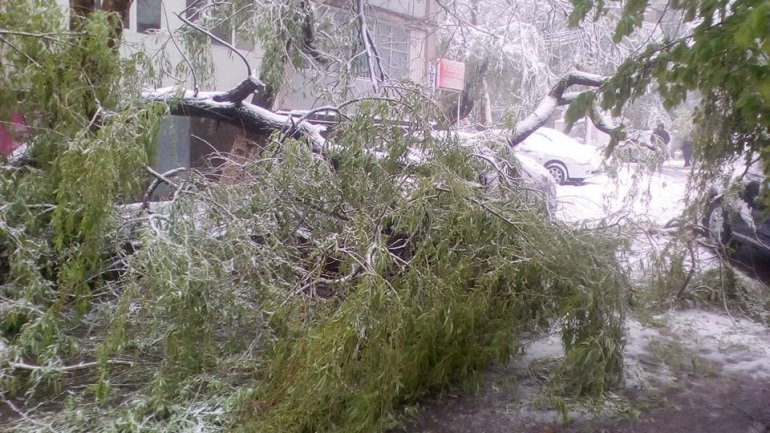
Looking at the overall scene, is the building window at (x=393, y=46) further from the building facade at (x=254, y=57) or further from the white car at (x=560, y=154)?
the white car at (x=560, y=154)

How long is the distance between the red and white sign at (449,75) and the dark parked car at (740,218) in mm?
3782

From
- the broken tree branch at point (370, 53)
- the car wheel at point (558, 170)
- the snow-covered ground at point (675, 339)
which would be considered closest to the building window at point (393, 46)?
the broken tree branch at point (370, 53)

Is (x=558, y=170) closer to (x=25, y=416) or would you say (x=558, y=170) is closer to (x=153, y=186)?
(x=153, y=186)

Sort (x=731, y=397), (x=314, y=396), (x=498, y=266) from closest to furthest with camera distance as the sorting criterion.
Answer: (x=314, y=396) → (x=498, y=266) → (x=731, y=397)

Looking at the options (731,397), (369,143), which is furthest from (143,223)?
(731,397)

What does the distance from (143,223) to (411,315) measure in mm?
2103

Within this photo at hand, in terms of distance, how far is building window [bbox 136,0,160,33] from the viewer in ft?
35.4

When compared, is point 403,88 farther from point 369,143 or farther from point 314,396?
point 314,396

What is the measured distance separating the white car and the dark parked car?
11.9 ft

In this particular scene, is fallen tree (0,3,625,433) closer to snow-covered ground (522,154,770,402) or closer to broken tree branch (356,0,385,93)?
snow-covered ground (522,154,770,402)

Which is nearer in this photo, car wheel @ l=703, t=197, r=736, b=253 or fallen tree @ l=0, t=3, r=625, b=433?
fallen tree @ l=0, t=3, r=625, b=433

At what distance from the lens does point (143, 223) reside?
4.53 meters

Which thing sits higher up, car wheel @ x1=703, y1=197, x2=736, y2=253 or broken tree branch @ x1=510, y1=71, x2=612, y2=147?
broken tree branch @ x1=510, y1=71, x2=612, y2=147

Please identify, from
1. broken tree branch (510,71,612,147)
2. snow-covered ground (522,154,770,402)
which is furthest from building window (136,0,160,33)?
snow-covered ground (522,154,770,402)
